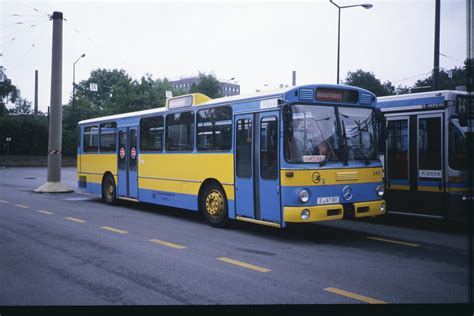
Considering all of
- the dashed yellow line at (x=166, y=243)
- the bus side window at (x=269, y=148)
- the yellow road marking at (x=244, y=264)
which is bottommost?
the yellow road marking at (x=244, y=264)

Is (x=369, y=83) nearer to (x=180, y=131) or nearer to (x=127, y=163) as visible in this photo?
(x=127, y=163)

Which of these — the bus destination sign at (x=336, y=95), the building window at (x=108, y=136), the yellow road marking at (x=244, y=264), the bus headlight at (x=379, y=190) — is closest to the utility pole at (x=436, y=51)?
the bus destination sign at (x=336, y=95)

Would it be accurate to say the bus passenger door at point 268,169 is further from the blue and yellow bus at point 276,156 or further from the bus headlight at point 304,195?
the bus headlight at point 304,195

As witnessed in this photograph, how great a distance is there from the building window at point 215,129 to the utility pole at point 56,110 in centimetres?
1131

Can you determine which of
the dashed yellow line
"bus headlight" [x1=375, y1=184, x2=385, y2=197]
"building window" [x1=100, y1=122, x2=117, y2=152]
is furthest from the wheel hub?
"building window" [x1=100, y1=122, x2=117, y2=152]

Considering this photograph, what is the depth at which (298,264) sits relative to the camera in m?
7.24

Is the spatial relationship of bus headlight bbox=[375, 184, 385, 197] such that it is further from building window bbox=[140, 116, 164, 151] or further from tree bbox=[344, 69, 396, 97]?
tree bbox=[344, 69, 396, 97]

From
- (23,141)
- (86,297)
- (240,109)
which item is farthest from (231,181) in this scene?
(23,141)

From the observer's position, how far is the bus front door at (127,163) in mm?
14461

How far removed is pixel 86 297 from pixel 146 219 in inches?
266

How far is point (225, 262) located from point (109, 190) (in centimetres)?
958

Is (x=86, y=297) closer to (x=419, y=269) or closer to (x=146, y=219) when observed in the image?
(x=419, y=269)

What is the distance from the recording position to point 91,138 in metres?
17.1

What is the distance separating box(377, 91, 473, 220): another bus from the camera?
1024 cm
